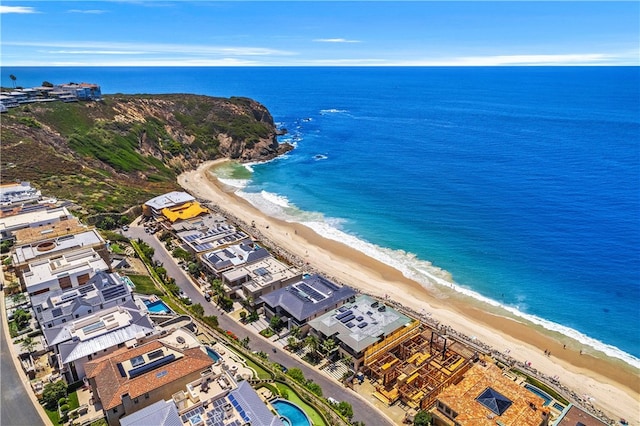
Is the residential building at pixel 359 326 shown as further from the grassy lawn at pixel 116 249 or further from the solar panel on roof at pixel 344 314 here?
the grassy lawn at pixel 116 249

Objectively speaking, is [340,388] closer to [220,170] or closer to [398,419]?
[398,419]

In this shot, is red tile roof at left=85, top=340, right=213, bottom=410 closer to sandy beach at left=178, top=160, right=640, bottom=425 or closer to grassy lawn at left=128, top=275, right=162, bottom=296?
grassy lawn at left=128, top=275, right=162, bottom=296

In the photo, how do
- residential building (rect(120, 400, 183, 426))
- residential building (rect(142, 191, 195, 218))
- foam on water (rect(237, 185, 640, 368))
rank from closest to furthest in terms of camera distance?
1. residential building (rect(120, 400, 183, 426))
2. foam on water (rect(237, 185, 640, 368))
3. residential building (rect(142, 191, 195, 218))

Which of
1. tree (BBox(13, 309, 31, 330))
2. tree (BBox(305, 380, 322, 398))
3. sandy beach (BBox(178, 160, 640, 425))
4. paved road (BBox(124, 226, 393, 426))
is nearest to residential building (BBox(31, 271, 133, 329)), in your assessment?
tree (BBox(13, 309, 31, 330))

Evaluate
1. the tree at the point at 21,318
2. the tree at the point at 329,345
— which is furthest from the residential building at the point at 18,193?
the tree at the point at 329,345

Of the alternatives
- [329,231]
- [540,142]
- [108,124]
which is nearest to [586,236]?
[329,231]

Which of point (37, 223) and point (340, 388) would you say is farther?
point (37, 223)
